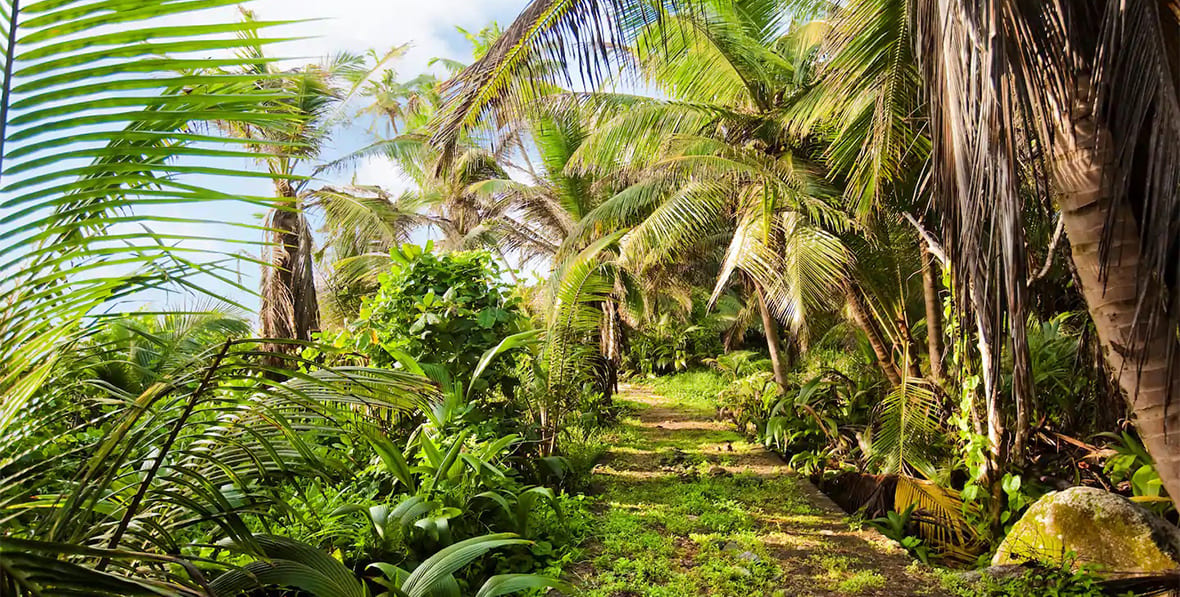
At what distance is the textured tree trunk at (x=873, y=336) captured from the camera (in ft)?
21.6

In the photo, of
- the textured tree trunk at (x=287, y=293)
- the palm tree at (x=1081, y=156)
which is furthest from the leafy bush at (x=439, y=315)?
the palm tree at (x=1081, y=156)

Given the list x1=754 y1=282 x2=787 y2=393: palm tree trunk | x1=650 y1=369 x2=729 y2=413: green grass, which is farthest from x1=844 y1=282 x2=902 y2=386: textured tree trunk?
x1=650 y1=369 x2=729 y2=413: green grass

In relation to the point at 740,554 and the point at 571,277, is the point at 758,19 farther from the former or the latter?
the point at 740,554

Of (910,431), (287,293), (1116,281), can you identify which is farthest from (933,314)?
(287,293)

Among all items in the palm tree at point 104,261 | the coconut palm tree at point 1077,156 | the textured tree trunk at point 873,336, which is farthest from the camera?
the textured tree trunk at point 873,336

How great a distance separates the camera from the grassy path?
382 centimetres

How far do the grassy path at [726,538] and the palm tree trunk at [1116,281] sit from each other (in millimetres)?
1563

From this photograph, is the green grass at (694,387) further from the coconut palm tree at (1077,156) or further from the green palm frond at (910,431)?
the coconut palm tree at (1077,156)

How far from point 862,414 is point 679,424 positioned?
2.88 metres

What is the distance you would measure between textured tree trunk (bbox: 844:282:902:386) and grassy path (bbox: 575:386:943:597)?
1.43 meters

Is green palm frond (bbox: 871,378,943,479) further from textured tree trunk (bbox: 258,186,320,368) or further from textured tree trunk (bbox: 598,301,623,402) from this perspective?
textured tree trunk (bbox: 258,186,320,368)

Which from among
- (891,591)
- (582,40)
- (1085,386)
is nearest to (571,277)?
(582,40)

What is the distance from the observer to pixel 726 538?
4.64 m

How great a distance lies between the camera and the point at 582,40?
3734mm
